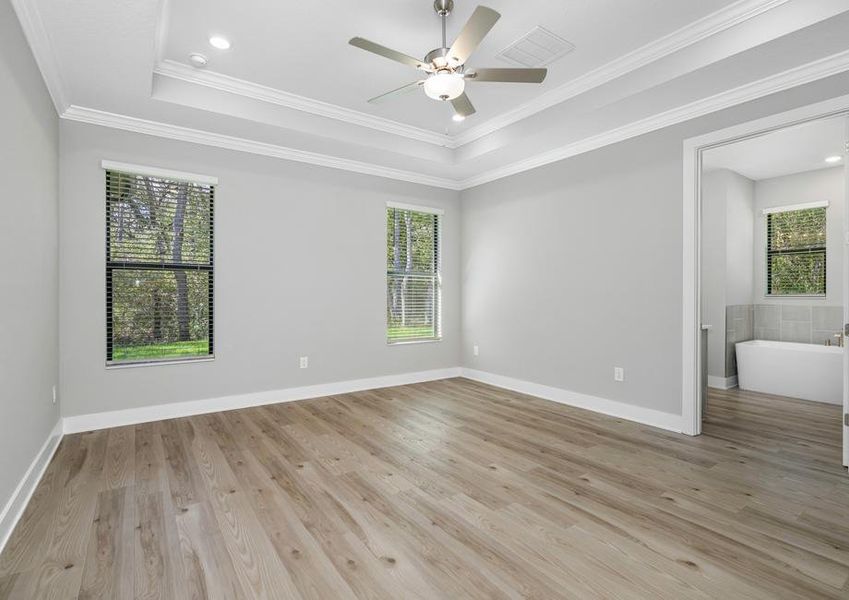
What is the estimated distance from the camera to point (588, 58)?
326 cm

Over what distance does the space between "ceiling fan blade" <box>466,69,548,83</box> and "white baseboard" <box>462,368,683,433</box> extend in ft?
9.34

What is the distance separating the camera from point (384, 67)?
3.38m

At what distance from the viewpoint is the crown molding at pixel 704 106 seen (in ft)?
9.17

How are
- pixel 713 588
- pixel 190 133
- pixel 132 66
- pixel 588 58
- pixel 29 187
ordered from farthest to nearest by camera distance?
1. pixel 190 133
2. pixel 588 58
3. pixel 132 66
4. pixel 29 187
5. pixel 713 588

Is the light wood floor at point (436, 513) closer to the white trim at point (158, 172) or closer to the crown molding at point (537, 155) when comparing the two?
the white trim at point (158, 172)

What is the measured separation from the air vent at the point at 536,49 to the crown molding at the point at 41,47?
2.82 meters

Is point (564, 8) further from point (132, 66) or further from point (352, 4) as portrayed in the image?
point (132, 66)

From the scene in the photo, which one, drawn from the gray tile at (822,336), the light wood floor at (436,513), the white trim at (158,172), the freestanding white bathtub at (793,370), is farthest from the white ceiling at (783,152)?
the white trim at (158,172)

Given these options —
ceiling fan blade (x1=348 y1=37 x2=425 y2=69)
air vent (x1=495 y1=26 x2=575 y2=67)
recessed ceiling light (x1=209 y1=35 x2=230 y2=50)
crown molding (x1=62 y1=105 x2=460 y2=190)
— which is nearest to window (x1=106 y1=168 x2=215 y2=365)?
crown molding (x1=62 y1=105 x2=460 y2=190)

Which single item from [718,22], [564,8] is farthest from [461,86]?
[718,22]

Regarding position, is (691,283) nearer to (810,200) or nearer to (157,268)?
(810,200)

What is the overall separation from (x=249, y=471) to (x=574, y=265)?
3.41 metres

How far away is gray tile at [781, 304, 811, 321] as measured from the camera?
212 inches

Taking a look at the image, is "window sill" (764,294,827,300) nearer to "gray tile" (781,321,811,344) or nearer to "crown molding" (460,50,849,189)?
"gray tile" (781,321,811,344)
